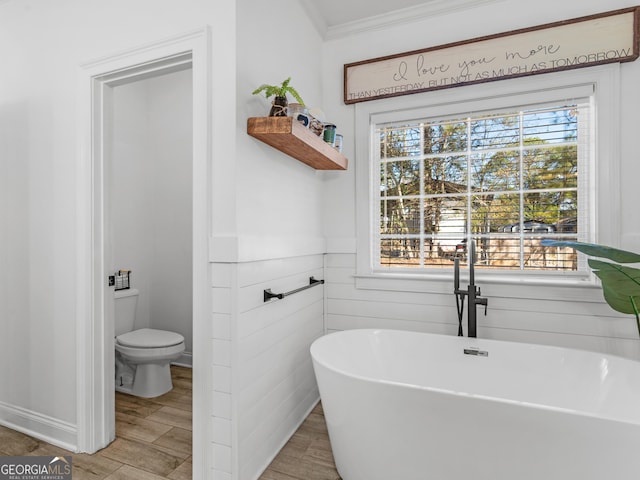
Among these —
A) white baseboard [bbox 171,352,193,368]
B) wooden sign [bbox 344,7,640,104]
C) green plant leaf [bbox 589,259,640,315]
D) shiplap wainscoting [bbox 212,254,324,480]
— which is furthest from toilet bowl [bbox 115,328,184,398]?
green plant leaf [bbox 589,259,640,315]

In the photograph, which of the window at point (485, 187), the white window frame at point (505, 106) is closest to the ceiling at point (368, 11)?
the white window frame at point (505, 106)

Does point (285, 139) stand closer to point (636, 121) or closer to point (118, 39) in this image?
point (118, 39)

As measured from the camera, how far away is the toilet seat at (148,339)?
255cm

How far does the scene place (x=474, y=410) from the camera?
4.33 feet

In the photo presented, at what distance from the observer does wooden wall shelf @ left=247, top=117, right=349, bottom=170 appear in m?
1.63

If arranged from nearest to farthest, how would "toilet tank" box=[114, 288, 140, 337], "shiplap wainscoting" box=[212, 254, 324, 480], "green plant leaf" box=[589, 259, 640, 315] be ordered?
"shiplap wainscoting" box=[212, 254, 324, 480], "green plant leaf" box=[589, 259, 640, 315], "toilet tank" box=[114, 288, 140, 337]

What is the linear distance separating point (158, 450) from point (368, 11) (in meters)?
2.99

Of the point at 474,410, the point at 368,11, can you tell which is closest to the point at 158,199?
the point at 368,11

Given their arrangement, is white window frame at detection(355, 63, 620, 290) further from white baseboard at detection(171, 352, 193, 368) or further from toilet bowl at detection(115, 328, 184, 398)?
white baseboard at detection(171, 352, 193, 368)

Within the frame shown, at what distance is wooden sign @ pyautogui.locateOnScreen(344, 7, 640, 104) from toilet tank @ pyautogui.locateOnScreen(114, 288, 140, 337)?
2.26m

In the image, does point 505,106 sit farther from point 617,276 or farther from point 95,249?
point 95,249

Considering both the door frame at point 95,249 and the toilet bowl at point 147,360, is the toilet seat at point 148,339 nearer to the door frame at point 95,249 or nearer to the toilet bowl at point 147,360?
the toilet bowl at point 147,360

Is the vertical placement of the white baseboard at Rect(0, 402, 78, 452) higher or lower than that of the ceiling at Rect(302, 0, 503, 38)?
lower

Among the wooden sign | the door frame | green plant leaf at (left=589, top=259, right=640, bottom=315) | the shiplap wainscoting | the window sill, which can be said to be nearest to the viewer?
the shiplap wainscoting
